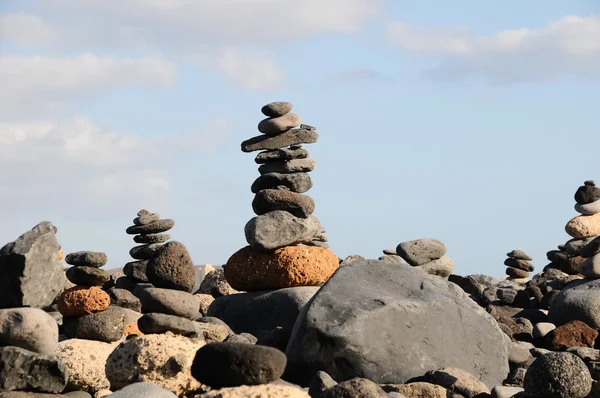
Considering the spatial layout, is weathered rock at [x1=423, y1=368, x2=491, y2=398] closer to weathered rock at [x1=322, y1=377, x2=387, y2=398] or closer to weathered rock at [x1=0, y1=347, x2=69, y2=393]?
weathered rock at [x1=322, y1=377, x2=387, y2=398]

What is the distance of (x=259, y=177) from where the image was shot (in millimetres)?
14867

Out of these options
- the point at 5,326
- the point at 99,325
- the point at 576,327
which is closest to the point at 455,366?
the point at 576,327

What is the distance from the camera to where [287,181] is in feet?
48.1

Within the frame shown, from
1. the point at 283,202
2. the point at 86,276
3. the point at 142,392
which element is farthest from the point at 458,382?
the point at 283,202

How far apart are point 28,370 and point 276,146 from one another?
7.42m

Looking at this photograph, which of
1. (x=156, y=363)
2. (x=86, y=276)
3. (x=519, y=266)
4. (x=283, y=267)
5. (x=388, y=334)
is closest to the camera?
(x=156, y=363)

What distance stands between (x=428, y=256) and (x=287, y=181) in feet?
12.5

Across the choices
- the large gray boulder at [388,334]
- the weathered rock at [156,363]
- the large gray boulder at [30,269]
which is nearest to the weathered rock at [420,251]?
the large gray boulder at [388,334]

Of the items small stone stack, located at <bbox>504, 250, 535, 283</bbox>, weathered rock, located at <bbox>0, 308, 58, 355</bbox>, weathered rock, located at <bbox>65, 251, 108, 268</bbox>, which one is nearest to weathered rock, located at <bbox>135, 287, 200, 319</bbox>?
weathered rock, located at <bbox>65, 251, 108, 268</bbox>

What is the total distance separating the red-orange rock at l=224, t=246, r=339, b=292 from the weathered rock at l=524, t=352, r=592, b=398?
4987 millimetres

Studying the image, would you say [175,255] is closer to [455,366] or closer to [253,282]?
[253,282]

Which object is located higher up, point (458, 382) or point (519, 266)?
point (519, 266)

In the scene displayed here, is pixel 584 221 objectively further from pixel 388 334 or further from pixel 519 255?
pixel 388 334

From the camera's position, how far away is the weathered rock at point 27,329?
840cm
